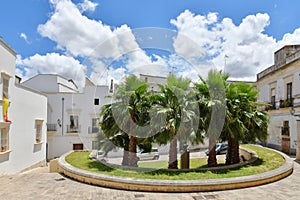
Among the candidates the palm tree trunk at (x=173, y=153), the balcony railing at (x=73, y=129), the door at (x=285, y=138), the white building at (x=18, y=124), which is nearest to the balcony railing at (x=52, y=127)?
the balcony railing at (x=73, y=129)

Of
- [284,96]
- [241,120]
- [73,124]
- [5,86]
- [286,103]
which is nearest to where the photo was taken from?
[241,120]

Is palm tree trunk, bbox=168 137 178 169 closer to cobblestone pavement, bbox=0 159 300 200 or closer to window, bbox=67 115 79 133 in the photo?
cobblestone pavement, bbox=0 159 300 200

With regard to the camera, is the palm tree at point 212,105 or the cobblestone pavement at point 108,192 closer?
the cobblestone pavement at point 108,192

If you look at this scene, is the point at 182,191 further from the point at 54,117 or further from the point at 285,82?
the point at 54,117

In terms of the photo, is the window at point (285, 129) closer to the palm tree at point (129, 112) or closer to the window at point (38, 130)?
the palm tree at point (129, 112)

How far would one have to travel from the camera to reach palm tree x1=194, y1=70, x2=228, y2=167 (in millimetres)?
10410

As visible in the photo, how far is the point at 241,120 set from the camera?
11.0m

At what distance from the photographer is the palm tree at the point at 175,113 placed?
32.5 feet

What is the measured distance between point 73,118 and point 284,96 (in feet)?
65.1

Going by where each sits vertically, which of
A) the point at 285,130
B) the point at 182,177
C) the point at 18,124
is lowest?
the point at 182,177

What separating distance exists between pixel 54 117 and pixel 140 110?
1778 centimetres

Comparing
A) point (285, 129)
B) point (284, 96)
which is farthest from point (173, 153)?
point (284, 96)

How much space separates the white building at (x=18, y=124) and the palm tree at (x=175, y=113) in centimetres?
790

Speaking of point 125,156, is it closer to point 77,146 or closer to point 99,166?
point 99,166
